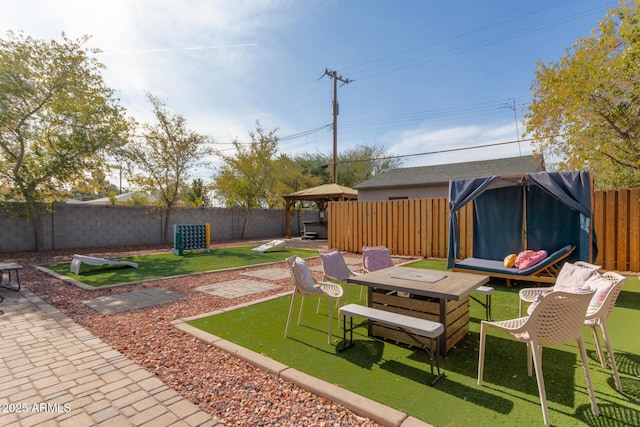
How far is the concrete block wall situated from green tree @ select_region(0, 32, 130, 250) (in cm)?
44

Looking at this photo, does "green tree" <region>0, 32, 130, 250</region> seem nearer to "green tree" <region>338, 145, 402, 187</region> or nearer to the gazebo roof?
the gazebo roof

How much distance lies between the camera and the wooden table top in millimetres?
2814

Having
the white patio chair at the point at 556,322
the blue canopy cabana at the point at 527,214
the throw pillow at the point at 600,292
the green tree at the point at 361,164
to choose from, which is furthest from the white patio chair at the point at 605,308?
the green tree at the point at 361,164

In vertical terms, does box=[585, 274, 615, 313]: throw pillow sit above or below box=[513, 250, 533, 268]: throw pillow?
above

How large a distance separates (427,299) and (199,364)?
7.75ft

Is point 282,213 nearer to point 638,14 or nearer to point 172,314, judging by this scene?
point 172,314

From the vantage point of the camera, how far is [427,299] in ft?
10.7

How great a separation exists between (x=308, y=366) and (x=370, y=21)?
30.7 ft

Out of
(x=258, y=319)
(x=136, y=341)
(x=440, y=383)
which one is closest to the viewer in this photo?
(x=440, y=383)

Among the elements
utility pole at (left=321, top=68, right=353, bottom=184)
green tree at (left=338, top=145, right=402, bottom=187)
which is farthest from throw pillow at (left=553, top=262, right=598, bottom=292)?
green tree at (left=338, top=145, right=402, bottom=187)

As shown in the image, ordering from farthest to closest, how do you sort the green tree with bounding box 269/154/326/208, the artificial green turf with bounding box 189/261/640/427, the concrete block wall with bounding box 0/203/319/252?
the green tree with bounding box 269/154/326/208 < the concrete block wall with bounding box 0/203/319/252 < the artificial green turf with bounding box 189/261/640/427

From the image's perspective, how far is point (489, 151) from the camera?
48.2ft

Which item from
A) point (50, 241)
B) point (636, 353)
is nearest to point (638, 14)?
point (636, 353)

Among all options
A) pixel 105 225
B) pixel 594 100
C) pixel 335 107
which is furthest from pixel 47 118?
pixel 594 100
